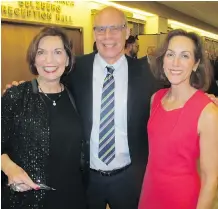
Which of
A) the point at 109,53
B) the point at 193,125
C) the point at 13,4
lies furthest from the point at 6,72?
the point at 193,125

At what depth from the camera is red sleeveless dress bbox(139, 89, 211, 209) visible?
5.10 ft

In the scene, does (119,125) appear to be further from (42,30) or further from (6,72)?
(6,72)

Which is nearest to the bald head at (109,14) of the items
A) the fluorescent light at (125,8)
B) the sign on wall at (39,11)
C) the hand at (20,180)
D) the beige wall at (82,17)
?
the hand at (20,180)

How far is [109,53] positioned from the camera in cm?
208

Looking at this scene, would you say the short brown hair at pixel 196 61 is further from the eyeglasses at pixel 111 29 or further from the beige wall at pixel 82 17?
the beige wall at pixel 82 17

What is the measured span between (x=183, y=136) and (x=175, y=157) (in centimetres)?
12

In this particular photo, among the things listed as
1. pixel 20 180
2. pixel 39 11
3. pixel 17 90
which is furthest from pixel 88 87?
pixel 39 11

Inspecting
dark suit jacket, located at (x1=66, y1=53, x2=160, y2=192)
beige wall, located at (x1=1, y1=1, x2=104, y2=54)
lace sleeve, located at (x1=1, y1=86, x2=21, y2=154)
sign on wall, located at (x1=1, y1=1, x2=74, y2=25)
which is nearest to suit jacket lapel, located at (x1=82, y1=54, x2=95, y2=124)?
dark suit jacket, located at (x1=66, y1=53, x2=160, y2=192)

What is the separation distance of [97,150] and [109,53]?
641mm

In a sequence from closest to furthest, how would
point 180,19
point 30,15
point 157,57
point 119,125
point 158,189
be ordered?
point 158,189
point 157,57
point 119,125
point 30,15
point 180,19

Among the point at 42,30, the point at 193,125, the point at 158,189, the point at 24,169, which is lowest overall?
the point at 158,189

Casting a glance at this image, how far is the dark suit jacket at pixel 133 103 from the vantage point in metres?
1.99

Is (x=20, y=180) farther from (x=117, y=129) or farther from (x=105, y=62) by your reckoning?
(x=105, y=62)

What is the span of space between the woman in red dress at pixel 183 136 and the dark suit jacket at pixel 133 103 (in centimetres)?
25
